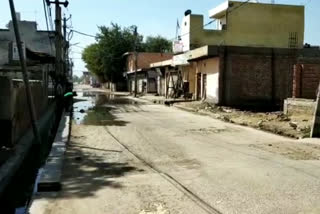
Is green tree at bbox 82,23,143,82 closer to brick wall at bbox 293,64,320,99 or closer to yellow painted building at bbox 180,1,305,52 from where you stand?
yellow painted building at bbox 180,1,305,52

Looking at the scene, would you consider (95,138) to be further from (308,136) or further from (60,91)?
(60,91)

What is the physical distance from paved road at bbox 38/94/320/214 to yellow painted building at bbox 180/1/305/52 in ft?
105

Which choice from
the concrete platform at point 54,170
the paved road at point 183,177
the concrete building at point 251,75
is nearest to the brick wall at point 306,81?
the paved road at point 183,177

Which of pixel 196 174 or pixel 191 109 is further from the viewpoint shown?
pixel 191 109

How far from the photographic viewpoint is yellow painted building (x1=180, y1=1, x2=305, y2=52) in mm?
46344

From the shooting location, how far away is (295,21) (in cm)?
4797

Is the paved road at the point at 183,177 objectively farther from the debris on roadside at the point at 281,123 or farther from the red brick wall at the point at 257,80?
the red brick wall at the point at 257,80

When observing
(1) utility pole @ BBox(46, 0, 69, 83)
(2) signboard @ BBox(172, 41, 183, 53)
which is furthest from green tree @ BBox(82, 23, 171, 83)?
(1) utility pole @ BBox(46, 0, 69, 83)

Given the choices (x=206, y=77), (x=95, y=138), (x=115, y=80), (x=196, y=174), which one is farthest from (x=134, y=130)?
(x=115, y=80)

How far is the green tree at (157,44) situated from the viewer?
3940 inches

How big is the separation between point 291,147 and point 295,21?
37.5 meters

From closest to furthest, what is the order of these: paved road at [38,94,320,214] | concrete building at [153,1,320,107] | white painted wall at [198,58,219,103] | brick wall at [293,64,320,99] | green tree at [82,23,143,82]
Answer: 1. paved road at [38,94,320,214]
2. brick wall at [293,64,320,99]
3. concrete building at [153,1,320,107]
4. white painted wall at [198,58,219,103]
5. green tree at [82,23,143,82]

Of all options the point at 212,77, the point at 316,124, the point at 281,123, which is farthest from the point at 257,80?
the point at 316,124

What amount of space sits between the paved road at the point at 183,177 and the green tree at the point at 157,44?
85.5 meters
